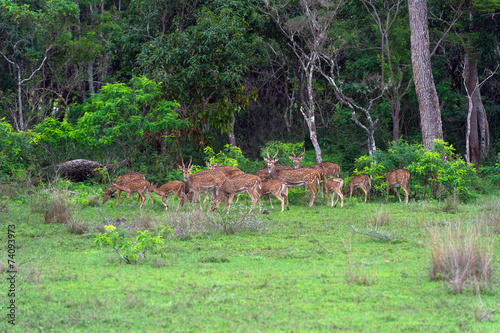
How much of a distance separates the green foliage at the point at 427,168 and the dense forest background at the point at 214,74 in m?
1.45

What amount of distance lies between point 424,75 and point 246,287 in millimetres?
13960

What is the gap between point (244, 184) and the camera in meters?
14.6

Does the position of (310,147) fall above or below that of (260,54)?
below

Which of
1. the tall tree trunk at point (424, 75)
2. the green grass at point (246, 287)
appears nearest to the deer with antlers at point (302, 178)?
the green grass at point (246, 287)

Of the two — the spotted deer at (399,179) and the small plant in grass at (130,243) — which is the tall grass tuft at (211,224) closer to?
the small plant in grass at (130,243)

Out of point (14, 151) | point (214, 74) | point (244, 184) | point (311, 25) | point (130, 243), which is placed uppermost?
point (311, 25)

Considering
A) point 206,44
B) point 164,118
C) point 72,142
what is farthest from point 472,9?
point 72,142

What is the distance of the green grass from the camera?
5.97 metres

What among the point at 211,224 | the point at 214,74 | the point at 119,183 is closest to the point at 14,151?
the point at 119,183

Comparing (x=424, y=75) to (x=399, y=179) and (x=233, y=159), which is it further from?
(x=233, y=159)

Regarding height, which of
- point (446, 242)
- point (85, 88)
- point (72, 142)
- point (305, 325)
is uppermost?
point (85, 88)

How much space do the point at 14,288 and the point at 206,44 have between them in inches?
631

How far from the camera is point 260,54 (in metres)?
26.1

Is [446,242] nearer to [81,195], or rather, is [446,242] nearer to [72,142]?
[81,195]
